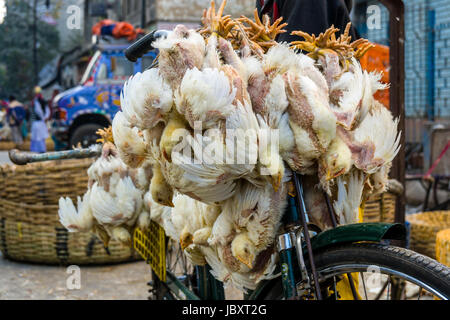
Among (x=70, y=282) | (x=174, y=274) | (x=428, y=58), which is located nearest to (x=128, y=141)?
(x=174, y=274)

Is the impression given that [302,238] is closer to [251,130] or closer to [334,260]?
[334,260]

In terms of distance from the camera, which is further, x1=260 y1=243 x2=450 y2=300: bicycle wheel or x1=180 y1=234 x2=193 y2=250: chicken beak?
x1=180 y1=234 x2=193 y2=250: chicken beak

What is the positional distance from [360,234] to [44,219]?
389 centimetres

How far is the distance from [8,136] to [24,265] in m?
16.2

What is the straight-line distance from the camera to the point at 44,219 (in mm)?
4805

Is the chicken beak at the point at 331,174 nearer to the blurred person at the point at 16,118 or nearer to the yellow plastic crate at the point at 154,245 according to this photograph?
the yellow plastic crate at the point at 154,245

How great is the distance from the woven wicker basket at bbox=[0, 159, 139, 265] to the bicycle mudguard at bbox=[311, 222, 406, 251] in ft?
11.3

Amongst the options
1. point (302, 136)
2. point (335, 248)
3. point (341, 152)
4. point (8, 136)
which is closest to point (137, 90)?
point (302, 136)

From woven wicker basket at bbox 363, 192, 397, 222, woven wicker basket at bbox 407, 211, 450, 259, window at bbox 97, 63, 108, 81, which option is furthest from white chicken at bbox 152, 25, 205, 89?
window at bbox 97, 63, 108, 81

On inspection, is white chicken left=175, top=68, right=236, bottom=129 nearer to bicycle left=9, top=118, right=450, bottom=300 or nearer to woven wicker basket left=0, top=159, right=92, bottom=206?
bicycle left=9, top=118, right=450, bottom=300

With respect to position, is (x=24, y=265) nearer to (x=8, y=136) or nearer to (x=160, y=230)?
(x=160, y=230)

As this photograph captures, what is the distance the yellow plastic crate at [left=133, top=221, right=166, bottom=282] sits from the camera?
98.0 inches

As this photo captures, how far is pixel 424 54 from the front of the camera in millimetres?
8227
